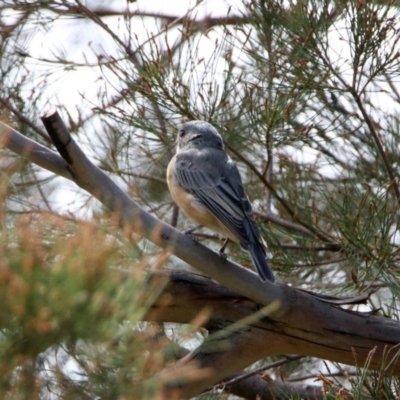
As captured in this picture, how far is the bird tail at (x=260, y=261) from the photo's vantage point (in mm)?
3045

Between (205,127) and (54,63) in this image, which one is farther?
(54,63)

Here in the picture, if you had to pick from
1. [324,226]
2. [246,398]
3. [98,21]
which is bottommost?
[246,398]

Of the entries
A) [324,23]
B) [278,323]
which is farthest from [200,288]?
[324,23]

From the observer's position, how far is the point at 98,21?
4023 mm

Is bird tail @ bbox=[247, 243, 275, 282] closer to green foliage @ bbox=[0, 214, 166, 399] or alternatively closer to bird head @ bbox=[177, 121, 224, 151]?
bird head @ bbox=[177, 121, 224, 151]

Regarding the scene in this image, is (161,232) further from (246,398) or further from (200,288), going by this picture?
(246,398)

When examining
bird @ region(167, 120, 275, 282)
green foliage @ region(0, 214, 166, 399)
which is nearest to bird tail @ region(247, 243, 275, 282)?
bird @ region(167, 120, 275, 282)

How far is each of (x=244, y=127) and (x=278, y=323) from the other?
117 centimetres

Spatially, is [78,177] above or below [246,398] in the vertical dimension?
above

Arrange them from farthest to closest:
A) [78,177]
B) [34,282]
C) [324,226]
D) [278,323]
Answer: [324,226] → [278,323] → [78,177] → [34,282]

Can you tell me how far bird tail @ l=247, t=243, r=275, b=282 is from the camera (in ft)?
9.99

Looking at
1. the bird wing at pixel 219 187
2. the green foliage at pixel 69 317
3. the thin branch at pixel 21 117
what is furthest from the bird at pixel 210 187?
the green foliage at pixel 69 317

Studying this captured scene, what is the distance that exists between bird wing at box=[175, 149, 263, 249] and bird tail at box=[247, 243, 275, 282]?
0.10 feet

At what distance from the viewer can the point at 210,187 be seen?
3807 millimetres
